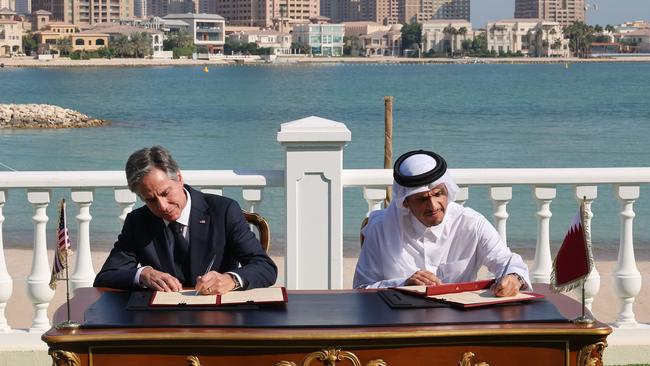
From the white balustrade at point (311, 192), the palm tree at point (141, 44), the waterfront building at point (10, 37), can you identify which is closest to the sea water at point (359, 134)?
the white balustrade at point (311, 192)

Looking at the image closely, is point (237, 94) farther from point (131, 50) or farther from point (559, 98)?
point (131, 50)

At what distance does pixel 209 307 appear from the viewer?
3.71 m

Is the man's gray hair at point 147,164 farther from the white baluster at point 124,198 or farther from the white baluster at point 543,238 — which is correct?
the white baluster at point 543,238

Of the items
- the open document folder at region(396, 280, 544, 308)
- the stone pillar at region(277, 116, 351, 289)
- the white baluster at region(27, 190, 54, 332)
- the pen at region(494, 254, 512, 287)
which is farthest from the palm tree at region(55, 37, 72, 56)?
the open document folder at region(396, 280, 544, 308)

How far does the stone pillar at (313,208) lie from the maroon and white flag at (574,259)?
2025 mm

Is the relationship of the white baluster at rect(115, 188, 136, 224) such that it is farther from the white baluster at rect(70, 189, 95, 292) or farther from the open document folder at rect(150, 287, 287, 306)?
the open document folder at rect(150, 287, 287, 306)

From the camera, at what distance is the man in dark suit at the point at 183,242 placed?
4203 millimetres

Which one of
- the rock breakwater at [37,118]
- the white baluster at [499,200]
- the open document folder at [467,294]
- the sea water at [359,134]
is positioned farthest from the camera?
the rock breakwater at [37,118]

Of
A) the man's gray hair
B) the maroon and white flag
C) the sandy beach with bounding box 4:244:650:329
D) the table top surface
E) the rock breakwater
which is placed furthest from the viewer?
the rock breakwater

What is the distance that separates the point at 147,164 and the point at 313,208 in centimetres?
173

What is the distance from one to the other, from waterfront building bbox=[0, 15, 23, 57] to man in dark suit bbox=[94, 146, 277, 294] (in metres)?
184

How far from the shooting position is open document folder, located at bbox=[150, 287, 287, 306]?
3.74 m

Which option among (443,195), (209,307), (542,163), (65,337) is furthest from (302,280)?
(542,163)

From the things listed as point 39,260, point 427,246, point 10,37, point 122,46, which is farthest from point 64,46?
point 427,246
